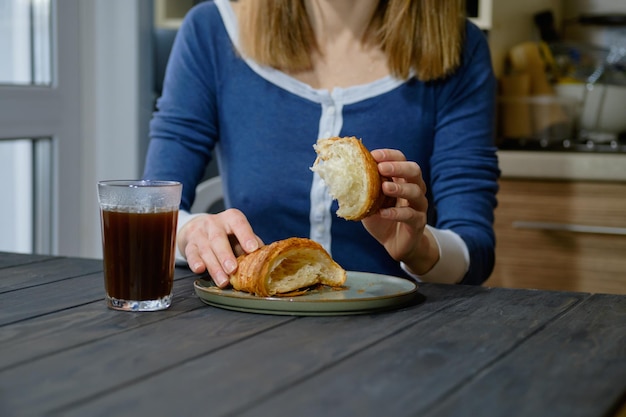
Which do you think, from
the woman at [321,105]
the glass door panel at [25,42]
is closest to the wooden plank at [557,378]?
the woman at [321,105]

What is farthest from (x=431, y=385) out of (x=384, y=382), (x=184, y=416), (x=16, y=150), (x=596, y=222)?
(x=16, y=150)

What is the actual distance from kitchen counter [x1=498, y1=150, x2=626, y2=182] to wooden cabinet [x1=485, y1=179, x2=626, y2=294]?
0.02 m

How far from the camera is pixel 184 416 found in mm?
655

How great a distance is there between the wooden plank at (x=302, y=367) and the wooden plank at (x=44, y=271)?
1.37ft

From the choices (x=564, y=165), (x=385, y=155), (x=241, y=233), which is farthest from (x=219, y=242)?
(x=564, y=165)

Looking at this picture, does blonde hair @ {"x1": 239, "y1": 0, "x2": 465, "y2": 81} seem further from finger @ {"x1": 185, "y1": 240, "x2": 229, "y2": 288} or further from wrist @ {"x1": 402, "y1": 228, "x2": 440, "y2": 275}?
finger @ {"x1": 185, "y1": 240, "x2": 229, "y2": 288}

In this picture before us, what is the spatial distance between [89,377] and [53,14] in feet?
6.26

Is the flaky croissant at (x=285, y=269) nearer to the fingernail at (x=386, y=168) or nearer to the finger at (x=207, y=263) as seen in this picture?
the finger at (x=207, y=263)

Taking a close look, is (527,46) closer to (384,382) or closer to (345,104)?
(345,104)

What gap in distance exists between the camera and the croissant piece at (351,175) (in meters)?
1.09

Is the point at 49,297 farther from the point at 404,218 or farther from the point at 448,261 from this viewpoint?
the point at 448,261

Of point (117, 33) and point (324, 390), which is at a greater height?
point (117, 33)

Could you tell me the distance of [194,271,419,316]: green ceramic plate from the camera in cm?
100

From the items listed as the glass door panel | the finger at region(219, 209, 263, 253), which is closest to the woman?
the finger at region(219, 209, 263, 253)
